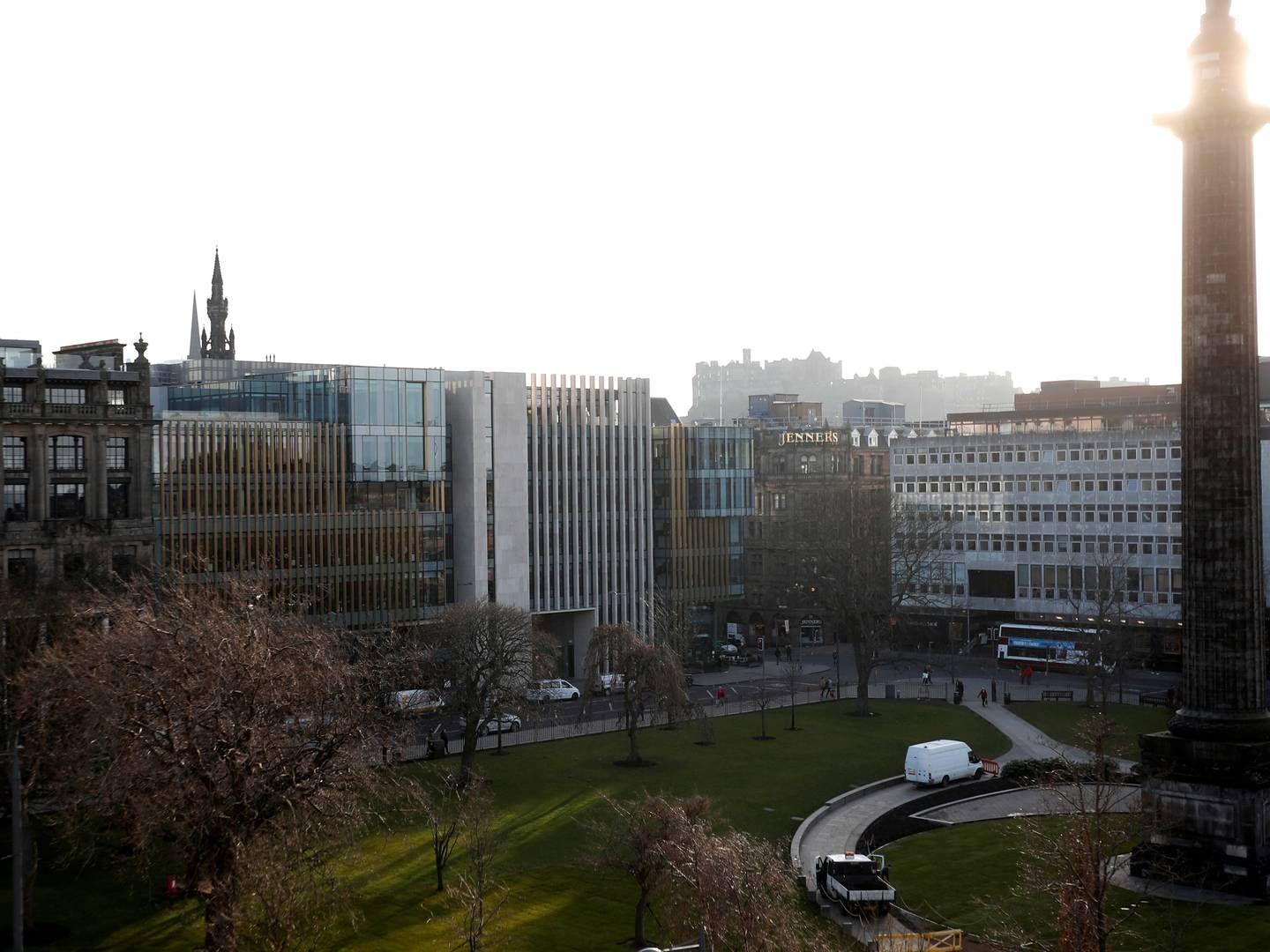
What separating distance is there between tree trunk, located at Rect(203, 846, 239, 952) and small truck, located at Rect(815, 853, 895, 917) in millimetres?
19164

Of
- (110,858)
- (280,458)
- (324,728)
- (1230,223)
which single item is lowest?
(110,858)

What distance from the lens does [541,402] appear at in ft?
334

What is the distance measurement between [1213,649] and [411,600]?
58.3m

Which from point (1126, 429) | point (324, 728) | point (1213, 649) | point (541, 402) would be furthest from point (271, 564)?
point (1126, 429)

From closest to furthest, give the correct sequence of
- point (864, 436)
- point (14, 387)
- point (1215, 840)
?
point (1215, 840)
point (14, 387)
point (864, 436)

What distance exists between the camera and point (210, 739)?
114 ft

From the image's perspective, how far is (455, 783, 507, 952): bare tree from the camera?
35.8 metres

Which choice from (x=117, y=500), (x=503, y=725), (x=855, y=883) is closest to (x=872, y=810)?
(x=855, y=883)

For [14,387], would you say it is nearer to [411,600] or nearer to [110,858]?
[411,600]

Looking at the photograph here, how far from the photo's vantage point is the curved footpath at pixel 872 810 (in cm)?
4869

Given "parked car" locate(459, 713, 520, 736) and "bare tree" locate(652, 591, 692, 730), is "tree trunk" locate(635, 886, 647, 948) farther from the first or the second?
"bare tree" locate(652, 591, 692, 730)

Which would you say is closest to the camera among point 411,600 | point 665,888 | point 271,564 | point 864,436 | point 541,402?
point 665,888

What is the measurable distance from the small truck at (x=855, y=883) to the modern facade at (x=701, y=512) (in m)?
63.6

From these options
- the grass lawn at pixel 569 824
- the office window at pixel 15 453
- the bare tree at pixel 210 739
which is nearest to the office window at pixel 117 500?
the office window at pixel 15 453
